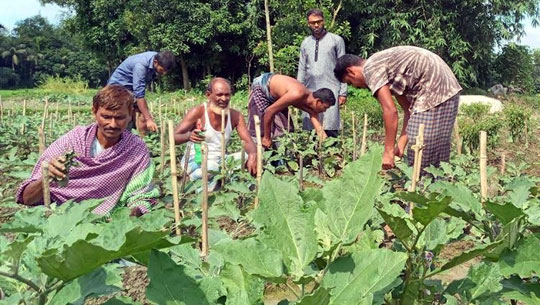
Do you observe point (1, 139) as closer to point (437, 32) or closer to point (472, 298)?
point (472, 298)

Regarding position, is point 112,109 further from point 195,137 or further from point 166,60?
point 166,60

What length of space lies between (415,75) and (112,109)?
1.81m

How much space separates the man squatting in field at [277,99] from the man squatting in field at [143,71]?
0.95 m

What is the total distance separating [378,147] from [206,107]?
136 inches

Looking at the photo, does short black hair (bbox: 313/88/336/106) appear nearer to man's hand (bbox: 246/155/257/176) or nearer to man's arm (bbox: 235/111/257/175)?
man's arm (bbox: 235/111/257/175)

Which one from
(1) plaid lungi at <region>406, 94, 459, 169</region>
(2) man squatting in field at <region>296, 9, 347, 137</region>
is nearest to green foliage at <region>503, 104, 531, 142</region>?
(2) man squatting in field at <region>296, 9, 347, 137</region>

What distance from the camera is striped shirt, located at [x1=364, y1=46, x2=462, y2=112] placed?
3.34 meters

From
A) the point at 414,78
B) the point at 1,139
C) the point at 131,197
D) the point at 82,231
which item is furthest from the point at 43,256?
the point at 1,139

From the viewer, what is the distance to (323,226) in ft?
2.29

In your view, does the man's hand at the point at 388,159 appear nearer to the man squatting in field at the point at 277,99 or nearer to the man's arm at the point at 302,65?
the man squatting in field at the point at 277,99

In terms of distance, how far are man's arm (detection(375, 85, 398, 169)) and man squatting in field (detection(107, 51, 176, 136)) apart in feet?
8.32

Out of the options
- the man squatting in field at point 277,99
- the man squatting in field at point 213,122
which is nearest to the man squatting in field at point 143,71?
the man squatting in field at point 277,99

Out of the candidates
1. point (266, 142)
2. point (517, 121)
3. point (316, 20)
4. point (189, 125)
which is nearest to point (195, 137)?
point (189, 125)

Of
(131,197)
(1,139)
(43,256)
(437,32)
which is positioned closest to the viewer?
(43,256)
